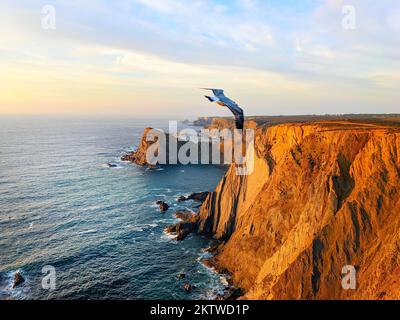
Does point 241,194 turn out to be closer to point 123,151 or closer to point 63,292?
point 63,292

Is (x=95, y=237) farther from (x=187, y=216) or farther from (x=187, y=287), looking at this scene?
(x=187, y=287)

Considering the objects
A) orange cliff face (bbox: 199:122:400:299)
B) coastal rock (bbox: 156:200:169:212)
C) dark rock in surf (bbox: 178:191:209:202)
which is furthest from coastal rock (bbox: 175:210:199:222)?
orange cliff face (bbox: 199:122:400:299)

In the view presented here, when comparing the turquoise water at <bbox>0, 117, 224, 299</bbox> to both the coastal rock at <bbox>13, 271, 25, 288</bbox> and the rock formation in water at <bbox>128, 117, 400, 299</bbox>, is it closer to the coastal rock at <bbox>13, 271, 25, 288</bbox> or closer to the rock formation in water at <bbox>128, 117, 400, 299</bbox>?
the coastal rock at <bbox>13, 271, 25, 288</bbox>

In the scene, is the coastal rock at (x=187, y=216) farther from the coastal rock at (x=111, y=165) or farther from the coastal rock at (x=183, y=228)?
the coastal rock at (x=111, y=165)

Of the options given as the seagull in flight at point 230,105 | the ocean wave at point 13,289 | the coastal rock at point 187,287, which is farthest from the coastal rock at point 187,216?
the seagull in flight at point 230,105

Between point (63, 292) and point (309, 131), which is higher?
point (309, 131)

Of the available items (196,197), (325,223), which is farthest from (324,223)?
(196,197)

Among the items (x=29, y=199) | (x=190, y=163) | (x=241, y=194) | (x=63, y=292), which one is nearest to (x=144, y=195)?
(x=29, y=199)
